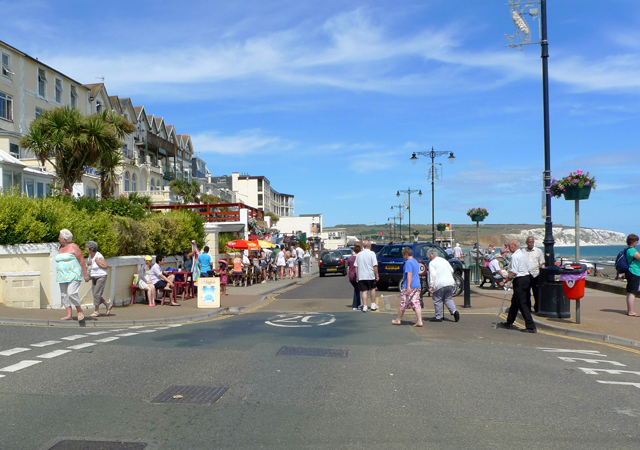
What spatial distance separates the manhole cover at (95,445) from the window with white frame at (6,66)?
3569 centimetres

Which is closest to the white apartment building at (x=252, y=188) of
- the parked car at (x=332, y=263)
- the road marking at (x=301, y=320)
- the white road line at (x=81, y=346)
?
the parked car at (x=332, y=263)

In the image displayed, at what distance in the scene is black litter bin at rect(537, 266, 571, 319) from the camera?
1189cm

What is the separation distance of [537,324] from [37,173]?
2230 centimetres

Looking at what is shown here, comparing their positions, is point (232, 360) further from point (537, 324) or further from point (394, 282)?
point (394, 282)

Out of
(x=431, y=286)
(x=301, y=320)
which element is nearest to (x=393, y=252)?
(x=431, y=286)

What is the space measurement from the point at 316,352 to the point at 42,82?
3718 centimetres

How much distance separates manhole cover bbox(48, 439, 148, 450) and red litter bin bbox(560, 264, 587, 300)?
30.6 ft

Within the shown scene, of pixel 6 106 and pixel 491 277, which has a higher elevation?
pixel 6 106

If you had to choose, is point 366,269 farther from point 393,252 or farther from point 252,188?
point 252,188

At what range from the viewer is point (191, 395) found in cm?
592

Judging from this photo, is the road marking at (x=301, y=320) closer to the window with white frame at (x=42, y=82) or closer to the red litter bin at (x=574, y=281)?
the red litter bin at (x=574, y=281)

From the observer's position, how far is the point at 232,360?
7.73 meters

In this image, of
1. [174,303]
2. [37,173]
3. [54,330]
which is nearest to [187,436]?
[54,330]

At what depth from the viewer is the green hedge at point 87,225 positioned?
13070 millimetres
